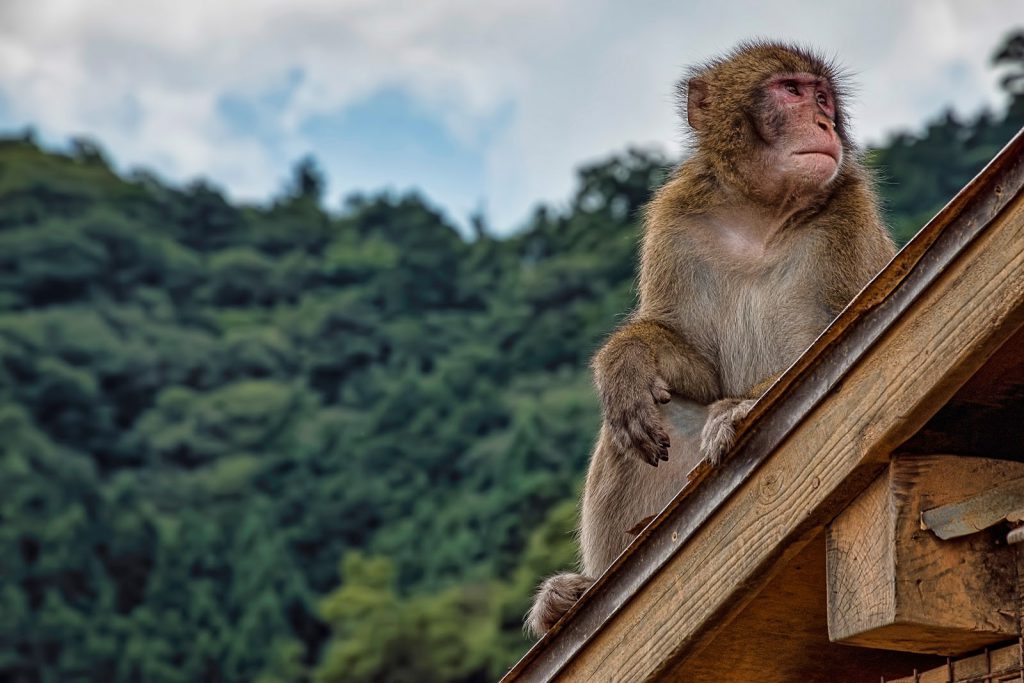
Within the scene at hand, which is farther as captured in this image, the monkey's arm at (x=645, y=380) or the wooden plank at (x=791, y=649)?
the monkey's arm at (x=645, y=380)

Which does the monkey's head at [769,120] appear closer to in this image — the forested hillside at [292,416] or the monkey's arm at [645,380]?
the monkey's arm at [645,380]

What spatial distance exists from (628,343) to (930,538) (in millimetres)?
1754

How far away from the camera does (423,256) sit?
45.9 meters

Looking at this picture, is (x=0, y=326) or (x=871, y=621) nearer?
(x=871, y=621)

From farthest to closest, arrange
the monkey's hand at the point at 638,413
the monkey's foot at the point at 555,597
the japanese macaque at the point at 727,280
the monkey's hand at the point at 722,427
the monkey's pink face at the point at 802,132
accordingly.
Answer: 1. the monkey's pink face at the point at 802,132
2. the japanese macaque at the point at 727,280
3. the monkey's foot at the point at 555,597
4. the monkey's hand at the point at 638,413
5. the monkey's hand at the point at 722,427

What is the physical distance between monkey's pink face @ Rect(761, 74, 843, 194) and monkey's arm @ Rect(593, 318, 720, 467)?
20.2 inches

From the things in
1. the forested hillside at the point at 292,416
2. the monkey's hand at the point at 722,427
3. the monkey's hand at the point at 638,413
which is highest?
the forested hillside at the point at 292,416

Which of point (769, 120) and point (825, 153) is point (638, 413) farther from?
point (769, 120)

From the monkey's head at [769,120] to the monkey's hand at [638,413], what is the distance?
2.31 ft

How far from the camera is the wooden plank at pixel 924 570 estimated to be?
8.29 ft

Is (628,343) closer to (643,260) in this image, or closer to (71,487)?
(643,260)

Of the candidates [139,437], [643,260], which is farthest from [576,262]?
[643,260]

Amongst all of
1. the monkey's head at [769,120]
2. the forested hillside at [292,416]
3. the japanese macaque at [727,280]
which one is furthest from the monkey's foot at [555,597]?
the forested hillside at [292,416]

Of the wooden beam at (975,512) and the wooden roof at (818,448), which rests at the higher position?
the wooden roof at (818,448)
